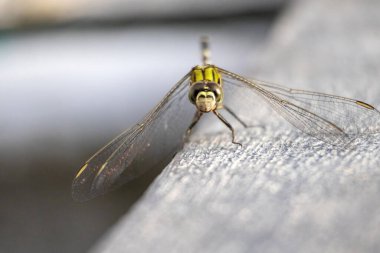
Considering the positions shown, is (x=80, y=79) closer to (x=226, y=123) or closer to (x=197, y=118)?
(x=197, y=118)

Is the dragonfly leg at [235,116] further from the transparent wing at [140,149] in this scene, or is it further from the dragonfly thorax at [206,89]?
the transparent wing at [140,149]

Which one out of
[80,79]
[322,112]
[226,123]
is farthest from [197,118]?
[80,79]

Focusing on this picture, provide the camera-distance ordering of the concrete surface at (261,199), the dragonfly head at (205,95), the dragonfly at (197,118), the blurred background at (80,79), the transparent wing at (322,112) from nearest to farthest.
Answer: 1. the concrete surface at (261,199)
2. the transparent wing at (322,112)
3. the dragonfly at (197,118)
4. the dragonfly head at (205,95)
5. the blurred background at (80,79)

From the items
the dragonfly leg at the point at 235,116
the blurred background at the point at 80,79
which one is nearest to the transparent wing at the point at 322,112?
the dragonfly leg at the point at 235,116

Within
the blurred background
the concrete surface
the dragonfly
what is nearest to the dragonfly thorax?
the dragonfly

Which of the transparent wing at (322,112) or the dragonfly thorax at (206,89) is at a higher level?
the dragonfly thorax at (206,89)

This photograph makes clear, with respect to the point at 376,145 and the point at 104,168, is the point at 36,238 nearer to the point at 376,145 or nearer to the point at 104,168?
the point at 104,168
